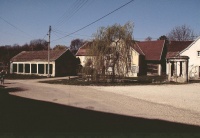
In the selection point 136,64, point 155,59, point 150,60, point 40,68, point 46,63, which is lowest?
point 40,68

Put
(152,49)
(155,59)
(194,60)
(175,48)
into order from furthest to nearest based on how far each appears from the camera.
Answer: (152,49) → (175,48) → (155,59) → (194,60)

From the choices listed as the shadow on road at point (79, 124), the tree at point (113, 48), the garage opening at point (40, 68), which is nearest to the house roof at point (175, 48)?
the tree at point (113, 48)

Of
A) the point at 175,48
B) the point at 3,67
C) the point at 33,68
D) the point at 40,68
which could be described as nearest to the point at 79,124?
the point at 40,68

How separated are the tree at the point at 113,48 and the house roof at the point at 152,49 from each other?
19335 mm

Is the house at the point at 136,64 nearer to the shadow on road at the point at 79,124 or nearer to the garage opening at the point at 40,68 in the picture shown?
the garage opening at the point at 40,68

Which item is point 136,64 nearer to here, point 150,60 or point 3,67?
point 150,60

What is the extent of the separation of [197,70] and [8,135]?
3636 cm

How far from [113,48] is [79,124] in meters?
19.6

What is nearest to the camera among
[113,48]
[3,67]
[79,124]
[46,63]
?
[79,124]

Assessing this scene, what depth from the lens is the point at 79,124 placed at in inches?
327

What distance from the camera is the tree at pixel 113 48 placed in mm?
27047

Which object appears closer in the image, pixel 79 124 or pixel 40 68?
pixel 79 124

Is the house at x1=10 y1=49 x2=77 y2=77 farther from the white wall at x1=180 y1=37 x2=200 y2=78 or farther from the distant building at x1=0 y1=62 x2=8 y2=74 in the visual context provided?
the white wall at x1=180 y1=37 x2=200 y2=78

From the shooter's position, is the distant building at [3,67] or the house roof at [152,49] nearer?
the house roof at [152,49]
